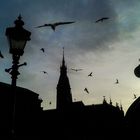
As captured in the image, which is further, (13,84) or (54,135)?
(54,135)

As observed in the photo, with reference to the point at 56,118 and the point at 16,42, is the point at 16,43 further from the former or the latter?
the point at 56,118

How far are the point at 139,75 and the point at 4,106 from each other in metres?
50.2

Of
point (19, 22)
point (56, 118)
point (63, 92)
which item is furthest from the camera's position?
point (63, 92)

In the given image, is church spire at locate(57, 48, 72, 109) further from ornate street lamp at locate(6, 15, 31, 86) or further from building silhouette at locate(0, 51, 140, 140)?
ornate street lamp at locate(6, 15, 31, 86)

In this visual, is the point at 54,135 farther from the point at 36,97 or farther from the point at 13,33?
the point at 13,33

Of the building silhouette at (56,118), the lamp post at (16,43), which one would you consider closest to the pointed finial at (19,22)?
the lamp post at (16,43)

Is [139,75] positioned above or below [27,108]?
below

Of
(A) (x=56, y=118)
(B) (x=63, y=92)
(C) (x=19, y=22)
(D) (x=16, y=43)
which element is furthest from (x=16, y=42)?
(B) (x=63, y=92)

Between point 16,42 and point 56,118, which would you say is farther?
point 56,118

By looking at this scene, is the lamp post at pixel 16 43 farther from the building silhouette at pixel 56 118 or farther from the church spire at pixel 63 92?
the church spire at pixel 63 92

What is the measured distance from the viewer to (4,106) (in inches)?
2026

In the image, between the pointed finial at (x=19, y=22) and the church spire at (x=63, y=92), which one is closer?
the pointed finial at (x=19, y=22)

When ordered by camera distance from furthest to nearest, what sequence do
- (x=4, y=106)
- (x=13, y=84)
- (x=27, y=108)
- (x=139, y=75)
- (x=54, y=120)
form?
(x=54, y=120) < (x=27, y=108) < (x=4, y=106) < (x=13, y=84) < (x=139, y=75)

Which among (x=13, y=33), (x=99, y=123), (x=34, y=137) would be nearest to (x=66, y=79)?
(x=99, y=123)
